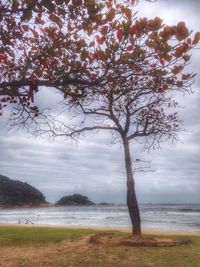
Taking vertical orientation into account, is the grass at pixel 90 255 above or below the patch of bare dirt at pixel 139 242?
below

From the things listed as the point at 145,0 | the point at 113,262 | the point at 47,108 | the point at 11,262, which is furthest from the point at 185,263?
the point at 145,0

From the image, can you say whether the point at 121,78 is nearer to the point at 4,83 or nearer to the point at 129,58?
the point at 129,58

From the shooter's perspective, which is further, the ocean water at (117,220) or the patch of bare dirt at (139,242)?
the ocean water at (117,220)

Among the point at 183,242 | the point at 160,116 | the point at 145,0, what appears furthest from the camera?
the point at 160,116

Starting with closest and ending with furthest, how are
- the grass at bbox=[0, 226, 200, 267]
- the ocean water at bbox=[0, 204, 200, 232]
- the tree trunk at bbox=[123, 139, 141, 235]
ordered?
the grass at bbox=[0, 226, 200, 267], the tree trunk at bbox=[123, 139, 141, 235], the ocean water at bbox=[0, 204, 200, 232]

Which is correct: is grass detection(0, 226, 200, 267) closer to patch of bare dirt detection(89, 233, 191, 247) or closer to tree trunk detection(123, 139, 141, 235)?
patch of bare dirt detection(89, 233, 191, 247)

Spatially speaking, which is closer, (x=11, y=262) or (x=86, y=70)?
(x=86, y=70)

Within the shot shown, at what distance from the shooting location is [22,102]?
30.6 ft

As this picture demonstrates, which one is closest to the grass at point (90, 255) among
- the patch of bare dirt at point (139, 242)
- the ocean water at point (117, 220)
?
the patch of bare dirt at point (139, 242)

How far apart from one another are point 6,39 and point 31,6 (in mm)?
1254

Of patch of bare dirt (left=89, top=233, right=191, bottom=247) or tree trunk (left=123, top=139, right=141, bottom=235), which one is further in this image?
tree trunk (left=123, top=139, right=141, bottom=235)

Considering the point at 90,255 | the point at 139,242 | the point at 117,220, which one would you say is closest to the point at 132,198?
the point at 139,242

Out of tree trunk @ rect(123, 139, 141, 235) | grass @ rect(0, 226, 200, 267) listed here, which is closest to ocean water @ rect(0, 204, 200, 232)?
tree trunk @ rect(123, 139, 141, 235)

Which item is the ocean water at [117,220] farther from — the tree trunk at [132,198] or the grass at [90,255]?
the grass at [90,255]
